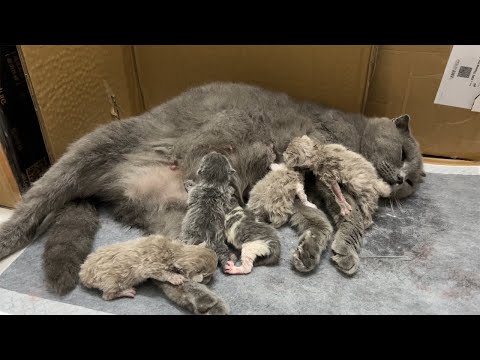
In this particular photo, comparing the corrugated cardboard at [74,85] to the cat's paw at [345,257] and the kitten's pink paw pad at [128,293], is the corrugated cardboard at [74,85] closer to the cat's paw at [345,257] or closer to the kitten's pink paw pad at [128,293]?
the kitten's pink paw pad at [128,293]

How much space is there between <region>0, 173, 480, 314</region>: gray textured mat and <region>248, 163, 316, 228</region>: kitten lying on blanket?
0.09 meters

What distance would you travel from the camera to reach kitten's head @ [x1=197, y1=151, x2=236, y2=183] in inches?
62.0

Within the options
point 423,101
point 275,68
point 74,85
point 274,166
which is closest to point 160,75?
point 74,85

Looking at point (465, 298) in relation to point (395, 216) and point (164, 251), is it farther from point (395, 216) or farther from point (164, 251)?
point (164, 251)

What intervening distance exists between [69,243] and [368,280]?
1.09 meters

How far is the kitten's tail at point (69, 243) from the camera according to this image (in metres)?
1.34

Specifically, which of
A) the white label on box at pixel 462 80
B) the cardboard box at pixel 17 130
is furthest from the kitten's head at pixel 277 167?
the cardboard box at pixel 17 130

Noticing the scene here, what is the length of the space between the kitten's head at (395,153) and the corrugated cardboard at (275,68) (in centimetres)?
25

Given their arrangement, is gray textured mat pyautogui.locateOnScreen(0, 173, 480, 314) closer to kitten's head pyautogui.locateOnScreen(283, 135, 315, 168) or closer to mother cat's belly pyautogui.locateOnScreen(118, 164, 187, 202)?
mother cat's belly pyautogui.locateOnScreen(118, 164, 187, 202)

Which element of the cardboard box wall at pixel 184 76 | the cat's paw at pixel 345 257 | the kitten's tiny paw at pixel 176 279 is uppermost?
the cardboard box wall at pixel 184 76

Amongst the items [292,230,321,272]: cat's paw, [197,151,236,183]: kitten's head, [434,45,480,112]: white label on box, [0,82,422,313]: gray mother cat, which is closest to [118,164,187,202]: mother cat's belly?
[0,82,422,313]: gray mother cat

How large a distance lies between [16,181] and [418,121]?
196cm

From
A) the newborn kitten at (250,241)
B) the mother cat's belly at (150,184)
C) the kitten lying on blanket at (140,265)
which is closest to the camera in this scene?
the kitten lying on blanket at (140,265)

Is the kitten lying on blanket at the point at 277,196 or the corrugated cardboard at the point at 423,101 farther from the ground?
the corrugated cardboard at the point at 423,101
